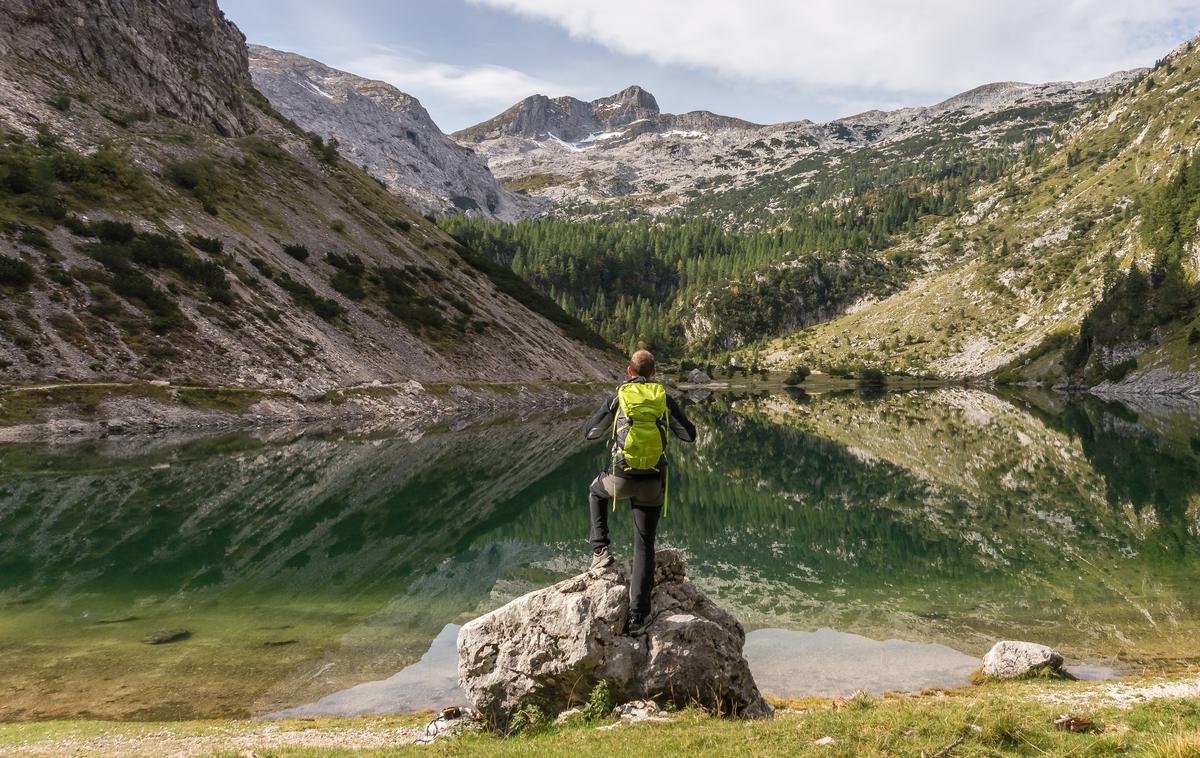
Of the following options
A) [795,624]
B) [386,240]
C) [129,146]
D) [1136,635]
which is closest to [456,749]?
[795,624]

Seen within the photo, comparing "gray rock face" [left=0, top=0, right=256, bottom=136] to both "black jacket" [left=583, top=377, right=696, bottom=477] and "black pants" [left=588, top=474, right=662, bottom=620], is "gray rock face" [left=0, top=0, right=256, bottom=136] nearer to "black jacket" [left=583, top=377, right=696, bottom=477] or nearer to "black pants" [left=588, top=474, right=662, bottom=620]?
"black jacket" [left=583, top=377, right=696, bottom=477]

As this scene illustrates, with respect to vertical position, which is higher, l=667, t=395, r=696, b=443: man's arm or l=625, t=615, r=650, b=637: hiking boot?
l=667, t=395, r=696, b=443: man's arm

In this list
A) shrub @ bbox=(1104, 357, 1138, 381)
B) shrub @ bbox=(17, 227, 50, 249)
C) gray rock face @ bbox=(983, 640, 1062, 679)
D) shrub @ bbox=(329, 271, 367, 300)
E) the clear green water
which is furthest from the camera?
shrub @ bbox=(1104, 357, 1138, 381)

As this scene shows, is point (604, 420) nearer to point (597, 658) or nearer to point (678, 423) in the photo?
point (678, 423)

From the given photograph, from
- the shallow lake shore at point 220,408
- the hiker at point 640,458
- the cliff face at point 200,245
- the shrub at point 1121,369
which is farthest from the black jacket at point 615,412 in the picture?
the shrub at point 1121,369

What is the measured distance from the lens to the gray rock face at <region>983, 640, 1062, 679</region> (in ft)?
56.1

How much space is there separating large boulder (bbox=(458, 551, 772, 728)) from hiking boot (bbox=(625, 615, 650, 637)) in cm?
8

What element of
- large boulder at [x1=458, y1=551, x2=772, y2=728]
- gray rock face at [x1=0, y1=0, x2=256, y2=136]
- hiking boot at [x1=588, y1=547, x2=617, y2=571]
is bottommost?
large boulder at [x1=458, y1=551, x2=772, y2=728]

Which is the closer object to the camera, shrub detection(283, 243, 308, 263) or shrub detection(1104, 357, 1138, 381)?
shrub detection(283, 243, 308, 263)

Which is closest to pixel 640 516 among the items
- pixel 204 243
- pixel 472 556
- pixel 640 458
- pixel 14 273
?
pixel 640 458

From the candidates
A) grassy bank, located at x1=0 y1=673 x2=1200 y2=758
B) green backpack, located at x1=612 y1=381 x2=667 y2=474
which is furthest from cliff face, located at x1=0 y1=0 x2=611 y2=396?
green backpack, located at x1=612 y1=381 x2=667 y2=474

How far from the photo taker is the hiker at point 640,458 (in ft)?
40.3

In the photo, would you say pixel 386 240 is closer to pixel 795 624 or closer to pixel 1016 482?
pixel 1016 482

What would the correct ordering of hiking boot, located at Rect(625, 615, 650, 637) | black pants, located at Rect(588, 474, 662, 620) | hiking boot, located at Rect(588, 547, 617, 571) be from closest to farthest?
black pants, located at Rect(588, 474, 662, 620) < hiking boot, located at Rect(625, 615, 650, 637) < hiking boot, located at Rect(588, 547, 617, 571)
